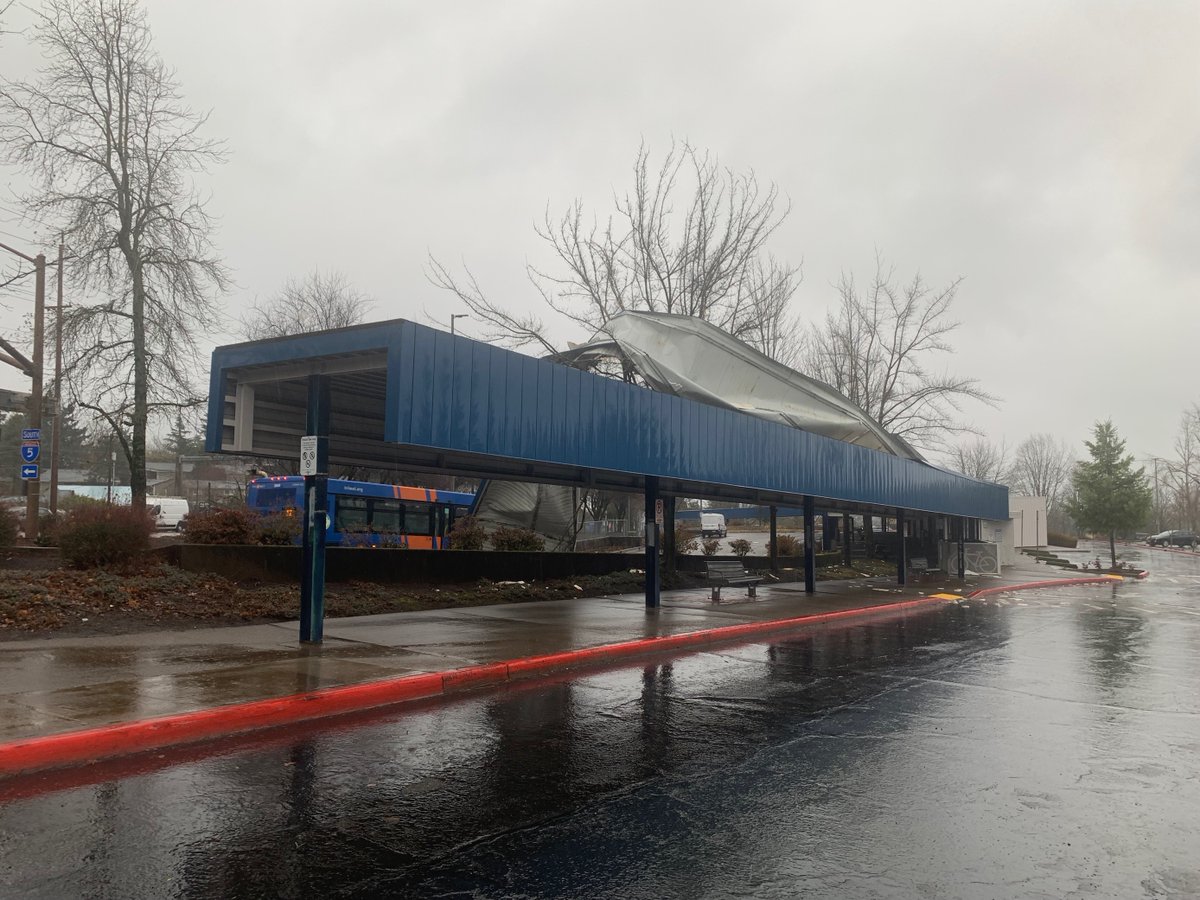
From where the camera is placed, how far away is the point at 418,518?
91.5 ft

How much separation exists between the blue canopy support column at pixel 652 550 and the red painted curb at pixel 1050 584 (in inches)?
493

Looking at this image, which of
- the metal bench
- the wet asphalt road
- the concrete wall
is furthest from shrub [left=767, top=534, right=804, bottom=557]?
the concrete wall

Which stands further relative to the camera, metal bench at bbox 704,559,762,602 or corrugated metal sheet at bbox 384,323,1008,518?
metal bench at bbox 704,559,762,602

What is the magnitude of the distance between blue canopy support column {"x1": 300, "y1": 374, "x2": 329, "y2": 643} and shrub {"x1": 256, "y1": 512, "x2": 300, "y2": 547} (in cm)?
597

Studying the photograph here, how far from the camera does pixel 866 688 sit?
9.38 metres

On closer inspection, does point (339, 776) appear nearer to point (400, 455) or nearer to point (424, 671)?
point (424, 671)

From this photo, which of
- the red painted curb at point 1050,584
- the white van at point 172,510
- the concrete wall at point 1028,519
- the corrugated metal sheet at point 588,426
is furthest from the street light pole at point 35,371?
the concrete wall at point 1028,519

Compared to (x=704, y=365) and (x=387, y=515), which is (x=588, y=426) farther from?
(x=387, y=515)

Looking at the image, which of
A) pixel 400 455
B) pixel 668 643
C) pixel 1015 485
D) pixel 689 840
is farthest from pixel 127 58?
pixel 1015 485

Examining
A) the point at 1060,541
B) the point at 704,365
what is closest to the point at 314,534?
the point at 704,365

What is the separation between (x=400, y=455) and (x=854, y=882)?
1198 centimetres

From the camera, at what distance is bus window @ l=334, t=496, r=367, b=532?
25.1 meters

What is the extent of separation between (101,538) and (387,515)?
12732mm

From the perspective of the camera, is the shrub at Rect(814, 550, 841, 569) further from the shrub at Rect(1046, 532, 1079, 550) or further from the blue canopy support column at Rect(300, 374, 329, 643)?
the shrub at Rect(1046, 532, 1079, 550)
